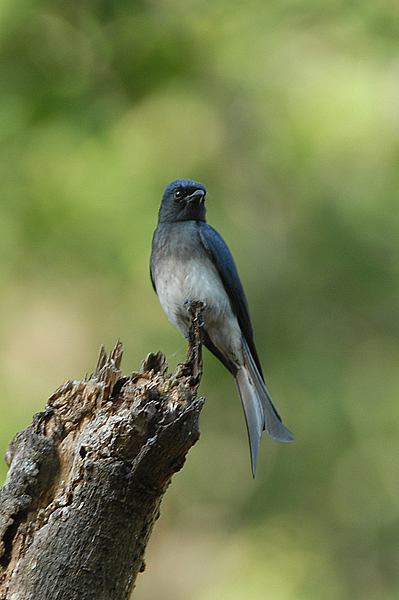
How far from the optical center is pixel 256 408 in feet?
16.1

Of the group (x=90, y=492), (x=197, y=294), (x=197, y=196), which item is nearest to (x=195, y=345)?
(x=90, y=492)

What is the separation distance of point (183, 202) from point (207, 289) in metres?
0.77

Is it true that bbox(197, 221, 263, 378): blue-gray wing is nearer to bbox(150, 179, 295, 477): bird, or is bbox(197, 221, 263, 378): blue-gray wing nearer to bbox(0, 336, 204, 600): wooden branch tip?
bbox(150, 179, 295, 477): bird

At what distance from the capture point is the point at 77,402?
118 inches

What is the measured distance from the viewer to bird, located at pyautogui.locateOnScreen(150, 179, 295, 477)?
16.4 ft

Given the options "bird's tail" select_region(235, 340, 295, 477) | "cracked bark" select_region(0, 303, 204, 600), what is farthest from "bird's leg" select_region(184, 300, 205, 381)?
"bird's tail" select_region(235, 340, 295, 477)

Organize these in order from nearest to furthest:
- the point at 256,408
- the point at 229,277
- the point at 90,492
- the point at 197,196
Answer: the point at 90,492, the point at 256,408, the point at 229,277, the point at 197,196

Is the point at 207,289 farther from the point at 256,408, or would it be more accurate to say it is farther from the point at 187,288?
the point at 256,408

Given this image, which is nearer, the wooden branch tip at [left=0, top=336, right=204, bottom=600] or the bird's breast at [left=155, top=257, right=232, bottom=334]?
the wooden branch tip at [left=0, top=336, right=204, bottom=600]

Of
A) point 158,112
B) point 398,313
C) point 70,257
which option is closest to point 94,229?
point 70,257

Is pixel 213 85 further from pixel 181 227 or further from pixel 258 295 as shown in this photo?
pixel 181 227

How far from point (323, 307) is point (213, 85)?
8.98ft

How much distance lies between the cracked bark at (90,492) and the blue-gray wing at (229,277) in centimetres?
227

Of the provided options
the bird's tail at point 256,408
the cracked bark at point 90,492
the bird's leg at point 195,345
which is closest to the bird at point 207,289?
the bird's tail at point 256,408
